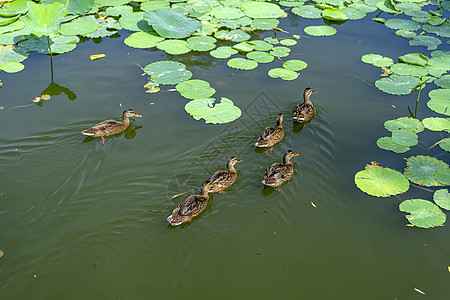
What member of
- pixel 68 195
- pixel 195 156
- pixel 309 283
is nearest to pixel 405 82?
pixel 195 156

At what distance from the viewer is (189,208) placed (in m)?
5.89

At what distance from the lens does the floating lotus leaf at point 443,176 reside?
6.46 m

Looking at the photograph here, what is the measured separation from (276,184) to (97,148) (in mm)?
3309

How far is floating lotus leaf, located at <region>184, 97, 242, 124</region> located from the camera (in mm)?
7934

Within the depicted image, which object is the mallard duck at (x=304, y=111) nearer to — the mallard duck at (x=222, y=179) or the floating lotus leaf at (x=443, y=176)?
the mallard duck at (x=222, y=179)

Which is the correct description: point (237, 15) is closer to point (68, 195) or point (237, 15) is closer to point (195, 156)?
point (195, 156)

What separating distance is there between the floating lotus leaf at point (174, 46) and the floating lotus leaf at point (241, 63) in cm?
127

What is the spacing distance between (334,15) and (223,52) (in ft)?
13.4

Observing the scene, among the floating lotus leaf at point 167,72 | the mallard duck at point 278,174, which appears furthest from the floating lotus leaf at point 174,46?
the mallard duck at point 278,174

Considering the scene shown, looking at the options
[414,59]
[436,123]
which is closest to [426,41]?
[414,59]

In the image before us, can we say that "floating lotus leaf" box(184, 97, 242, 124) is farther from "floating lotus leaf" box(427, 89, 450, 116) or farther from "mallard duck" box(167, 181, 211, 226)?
"floating lotus leaf" box(427, 89, 450, 116)

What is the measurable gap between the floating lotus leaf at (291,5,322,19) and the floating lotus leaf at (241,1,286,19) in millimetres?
484

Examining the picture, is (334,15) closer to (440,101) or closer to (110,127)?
(440,101)

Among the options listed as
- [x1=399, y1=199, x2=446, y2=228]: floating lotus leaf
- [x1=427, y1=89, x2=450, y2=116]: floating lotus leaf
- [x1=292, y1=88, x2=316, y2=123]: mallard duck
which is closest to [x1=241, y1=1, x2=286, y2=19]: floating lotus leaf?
[x1=292, y1=88, x2=316, y2=123]: mallard duck
